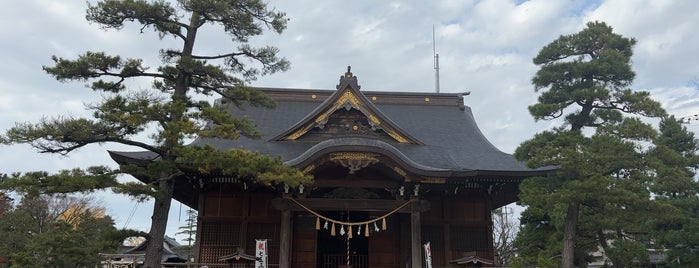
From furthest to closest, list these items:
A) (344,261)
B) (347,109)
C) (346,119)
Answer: (344,261) → (346,119) → (347,109)

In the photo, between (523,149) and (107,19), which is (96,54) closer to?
(107,19)

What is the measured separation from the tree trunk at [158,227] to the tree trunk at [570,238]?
8.78 m

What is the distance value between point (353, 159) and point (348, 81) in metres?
3.56

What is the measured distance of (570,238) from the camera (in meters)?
11.3

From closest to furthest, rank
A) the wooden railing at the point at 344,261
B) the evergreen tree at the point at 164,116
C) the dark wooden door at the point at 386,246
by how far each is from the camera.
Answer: the evergreen tree at the point at 164,116 → the dark wooden door at the point at 386,246 → the wooden railing at the point at 344,261

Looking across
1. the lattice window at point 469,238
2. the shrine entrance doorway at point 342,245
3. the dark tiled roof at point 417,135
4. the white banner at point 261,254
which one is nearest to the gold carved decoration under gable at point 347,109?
the dark tiled roof at point 417,135

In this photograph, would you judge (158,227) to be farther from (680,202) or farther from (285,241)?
(680,202)

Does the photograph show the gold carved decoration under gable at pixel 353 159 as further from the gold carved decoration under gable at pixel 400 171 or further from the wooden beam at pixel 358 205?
the wooden beam at pixel 358 205

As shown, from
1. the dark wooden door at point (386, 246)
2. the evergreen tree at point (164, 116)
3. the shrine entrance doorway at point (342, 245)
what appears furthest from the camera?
the shrine entrance doorway at point (342, 245)

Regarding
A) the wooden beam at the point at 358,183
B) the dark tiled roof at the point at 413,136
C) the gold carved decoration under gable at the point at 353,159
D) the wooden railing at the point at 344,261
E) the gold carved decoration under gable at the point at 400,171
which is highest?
the dark tiled roof at the point at 413,136

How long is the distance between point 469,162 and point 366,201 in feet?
12.1

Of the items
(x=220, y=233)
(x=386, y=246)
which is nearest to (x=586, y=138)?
(x=386, y=246)

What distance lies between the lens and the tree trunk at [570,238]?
11.1m

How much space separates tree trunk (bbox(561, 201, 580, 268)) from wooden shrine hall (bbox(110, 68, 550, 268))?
118cm
